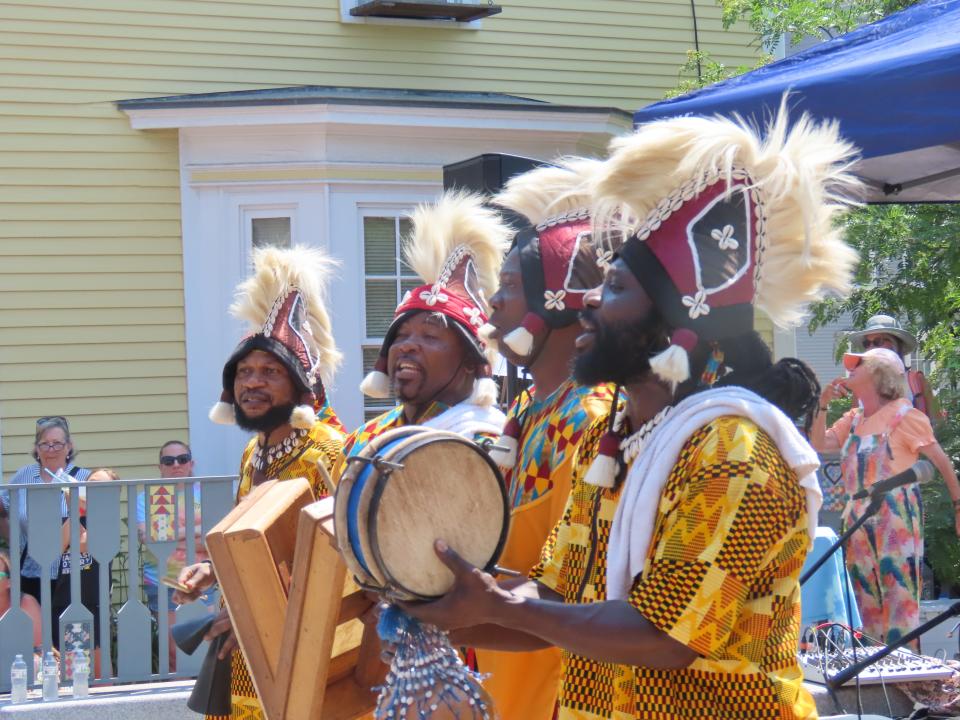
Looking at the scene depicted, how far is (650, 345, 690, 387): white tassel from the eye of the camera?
2.53m

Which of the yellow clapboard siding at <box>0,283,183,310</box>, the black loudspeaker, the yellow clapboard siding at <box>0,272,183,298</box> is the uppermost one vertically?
the black loudspeaker

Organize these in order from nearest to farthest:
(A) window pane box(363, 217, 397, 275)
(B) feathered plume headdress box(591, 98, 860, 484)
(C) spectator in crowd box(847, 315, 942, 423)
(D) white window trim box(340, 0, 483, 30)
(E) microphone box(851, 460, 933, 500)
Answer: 1. (B) feathered plume headdress box(591, 98, 860, 484)
2. (E) microphone box(851, 460, 933, 500)
3. (C) spectator in crowd box(847, 315, 942, 423)
4. (A) window pane box(363, 217, 397, 275)
5. (D) white window trim box(340, 0, 483, 30)

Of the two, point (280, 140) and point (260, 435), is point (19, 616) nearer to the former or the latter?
point (260, 435)

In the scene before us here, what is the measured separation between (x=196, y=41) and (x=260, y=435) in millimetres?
6697

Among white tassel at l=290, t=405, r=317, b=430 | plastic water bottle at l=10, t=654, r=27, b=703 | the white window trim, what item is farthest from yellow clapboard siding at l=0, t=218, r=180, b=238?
white tassel at l=290, t=405, r=317, b=430

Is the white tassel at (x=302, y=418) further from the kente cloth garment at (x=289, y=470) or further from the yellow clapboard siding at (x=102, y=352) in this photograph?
the yellow clapboard siding at (x=102, y=352)

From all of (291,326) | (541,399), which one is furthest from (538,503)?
(291,326)

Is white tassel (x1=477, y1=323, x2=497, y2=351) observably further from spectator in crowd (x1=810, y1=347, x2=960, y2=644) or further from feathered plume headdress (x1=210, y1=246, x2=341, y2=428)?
spectator in crowd (x1=810, y1=347, x2=960, y2=644)

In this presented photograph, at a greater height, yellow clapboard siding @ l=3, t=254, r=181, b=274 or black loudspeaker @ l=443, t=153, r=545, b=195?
black loudspeaker @ l=443, t=153, r=545, b=195

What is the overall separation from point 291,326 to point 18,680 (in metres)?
2.98

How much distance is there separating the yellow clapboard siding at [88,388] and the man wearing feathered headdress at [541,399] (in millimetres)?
7104

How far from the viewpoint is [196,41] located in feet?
34.7

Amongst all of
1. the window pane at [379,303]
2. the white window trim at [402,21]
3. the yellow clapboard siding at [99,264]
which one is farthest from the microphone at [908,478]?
the white window trim at [402,21]

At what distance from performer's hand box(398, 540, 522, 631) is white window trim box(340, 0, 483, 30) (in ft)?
30.0
